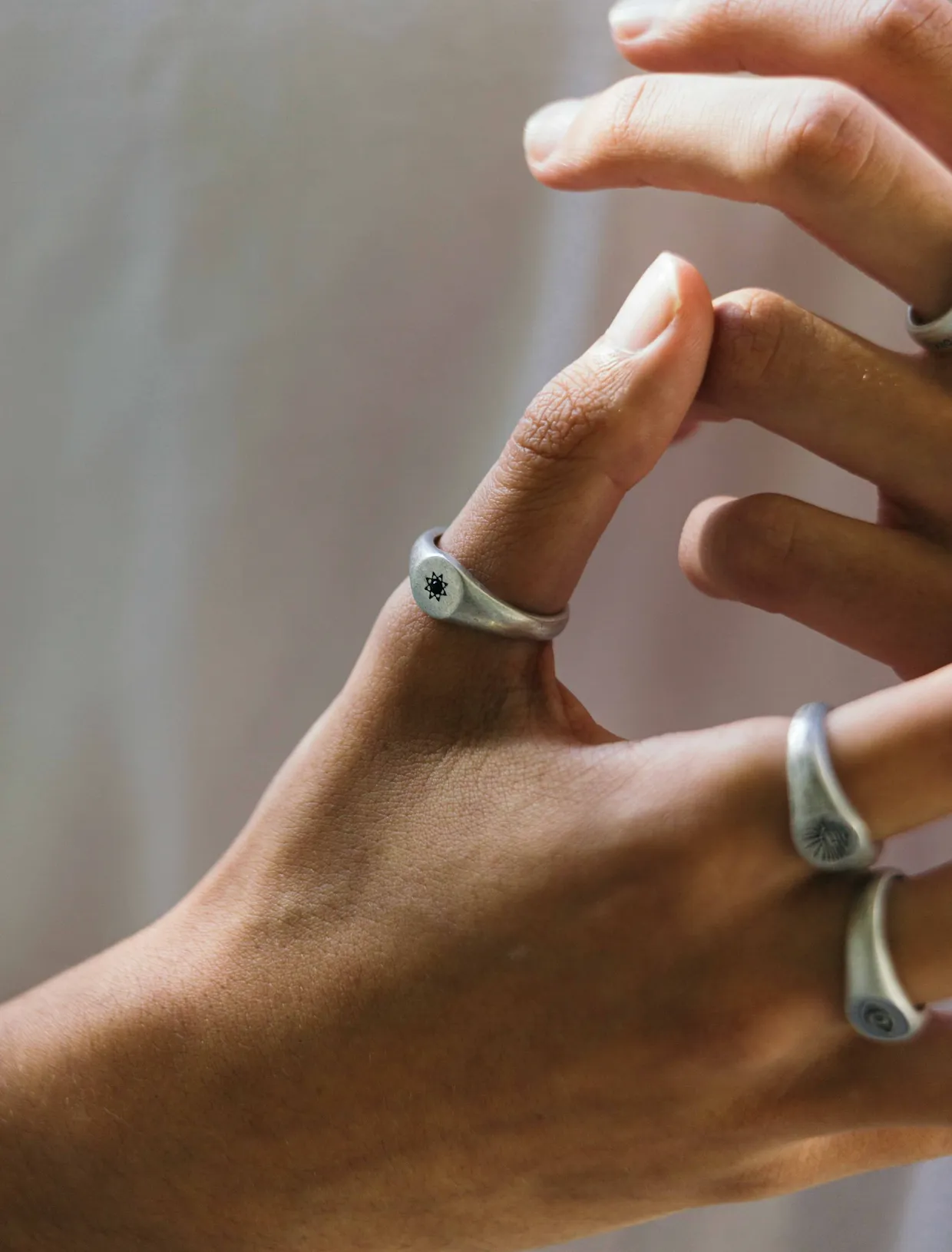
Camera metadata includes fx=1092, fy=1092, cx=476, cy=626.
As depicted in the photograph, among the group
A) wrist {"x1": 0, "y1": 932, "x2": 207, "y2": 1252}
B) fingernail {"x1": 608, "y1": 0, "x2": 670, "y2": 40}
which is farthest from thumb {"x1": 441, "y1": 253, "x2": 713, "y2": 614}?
wrist {"x1": 0, "y1": 932, "x2": 207, "y2": 1252}

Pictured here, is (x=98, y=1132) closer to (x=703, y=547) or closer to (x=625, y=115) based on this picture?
(x=703, y=547)

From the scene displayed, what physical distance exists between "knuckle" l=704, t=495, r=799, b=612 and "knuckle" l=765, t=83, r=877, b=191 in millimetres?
194

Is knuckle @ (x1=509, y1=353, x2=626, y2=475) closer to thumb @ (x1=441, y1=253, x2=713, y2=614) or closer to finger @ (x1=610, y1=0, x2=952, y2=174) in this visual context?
thumb @ (x1=441, y1=253, x2=713, y2=614)

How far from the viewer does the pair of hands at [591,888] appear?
60 cm

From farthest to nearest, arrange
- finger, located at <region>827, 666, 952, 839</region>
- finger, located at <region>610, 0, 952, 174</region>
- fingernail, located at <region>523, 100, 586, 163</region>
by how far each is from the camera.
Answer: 1. fingernail, located at <region>523, 100, 586, 163</region>
2. finger, located at <region>610, 0, 952, 174</region>
3. finger, located at <region>827, 666, 952, 839</region>

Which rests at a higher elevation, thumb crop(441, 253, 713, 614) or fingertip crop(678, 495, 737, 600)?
thumb crop(441, 253, 713, 614)

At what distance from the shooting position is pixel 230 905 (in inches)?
28.7

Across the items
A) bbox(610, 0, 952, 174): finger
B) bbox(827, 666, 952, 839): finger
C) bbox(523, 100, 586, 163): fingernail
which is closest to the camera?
bbox(827, 666, 952, 839): finger

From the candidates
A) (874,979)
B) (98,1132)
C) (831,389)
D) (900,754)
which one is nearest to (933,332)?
(831,389)

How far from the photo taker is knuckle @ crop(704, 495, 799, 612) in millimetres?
698

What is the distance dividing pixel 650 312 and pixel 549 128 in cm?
24

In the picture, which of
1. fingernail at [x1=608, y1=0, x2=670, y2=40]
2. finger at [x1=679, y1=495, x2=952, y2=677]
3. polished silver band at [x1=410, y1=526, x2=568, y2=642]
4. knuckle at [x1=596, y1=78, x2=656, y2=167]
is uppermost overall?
fingernail at [x1=608, y1=0, x2=670, y2=40]

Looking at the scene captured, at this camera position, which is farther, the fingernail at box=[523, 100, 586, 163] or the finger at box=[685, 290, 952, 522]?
the fingernail at box=[523, 100, 586, 163]

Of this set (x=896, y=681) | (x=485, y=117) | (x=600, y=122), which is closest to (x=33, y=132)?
(x=485, y=117)
